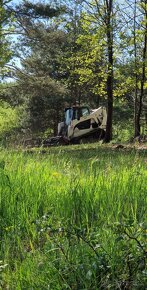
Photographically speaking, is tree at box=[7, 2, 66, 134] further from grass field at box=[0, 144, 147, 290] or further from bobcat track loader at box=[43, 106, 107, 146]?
grass field at box=[0, 144, 147, 290]

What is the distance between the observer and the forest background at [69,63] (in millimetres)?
15562

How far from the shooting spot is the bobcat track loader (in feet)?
70.2

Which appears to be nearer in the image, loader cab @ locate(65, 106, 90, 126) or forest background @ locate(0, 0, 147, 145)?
forest background @ locate(0, 0, 147, 145)

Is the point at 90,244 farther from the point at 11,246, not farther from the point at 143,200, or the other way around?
the point at 143,200

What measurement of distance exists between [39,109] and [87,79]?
11.4 meters

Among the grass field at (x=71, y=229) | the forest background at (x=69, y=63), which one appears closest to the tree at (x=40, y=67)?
the forest background at (x=69, y=63)

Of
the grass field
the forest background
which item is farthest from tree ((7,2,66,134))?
the grass field

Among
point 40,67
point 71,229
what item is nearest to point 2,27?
point 40,67

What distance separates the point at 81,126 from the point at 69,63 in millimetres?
3755

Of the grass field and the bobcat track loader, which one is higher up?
the bobcat track loader

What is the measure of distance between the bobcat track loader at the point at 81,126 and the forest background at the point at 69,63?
1.65 metres

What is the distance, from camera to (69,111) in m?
22.2

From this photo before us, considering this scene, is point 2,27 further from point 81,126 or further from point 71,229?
point 71,229

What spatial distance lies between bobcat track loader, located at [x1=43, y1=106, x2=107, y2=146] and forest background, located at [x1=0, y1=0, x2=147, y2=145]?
1.65 metres
